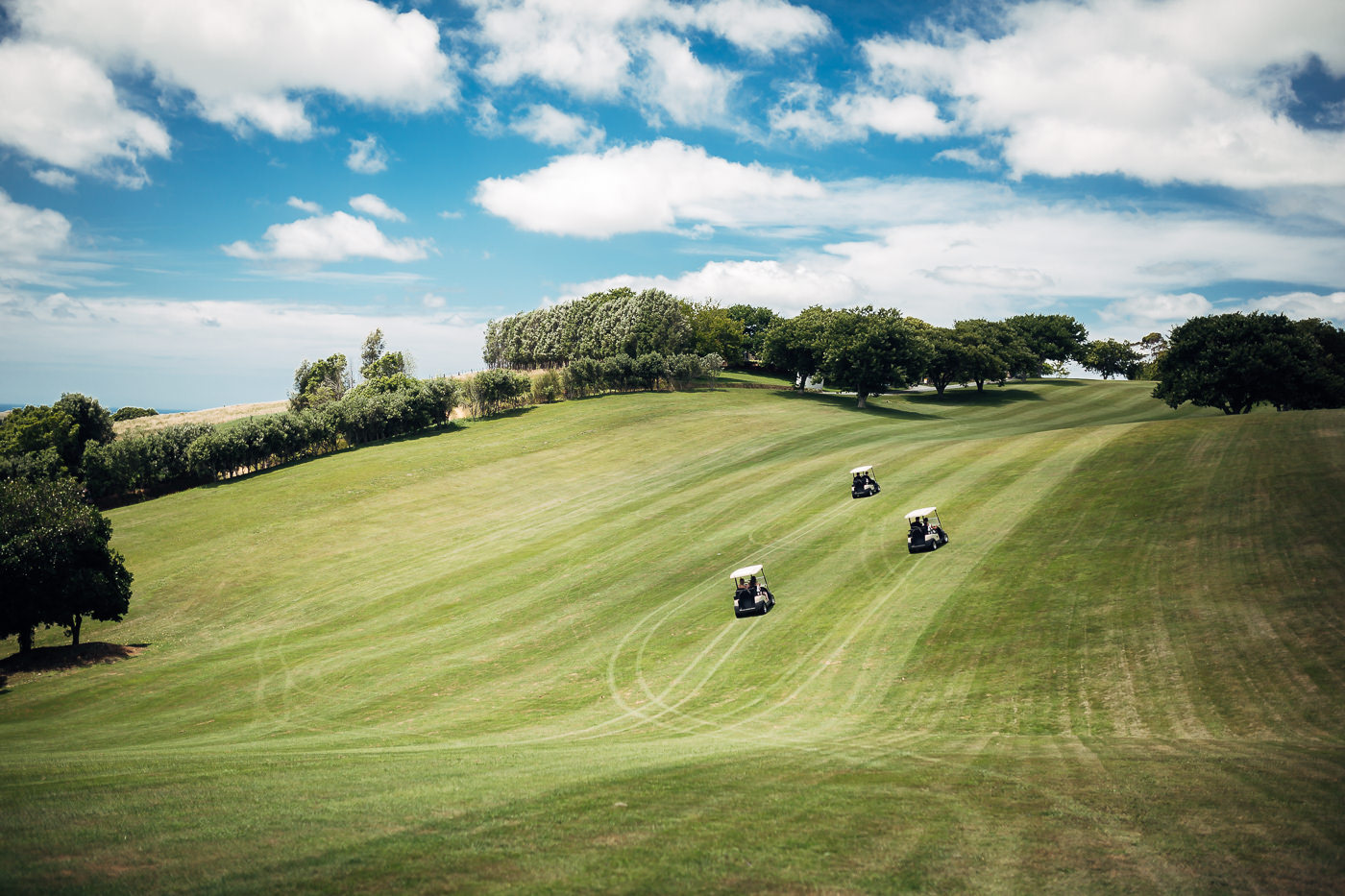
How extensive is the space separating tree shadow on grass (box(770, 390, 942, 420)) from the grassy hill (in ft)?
124

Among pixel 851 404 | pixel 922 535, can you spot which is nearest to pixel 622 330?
pixel 851 404

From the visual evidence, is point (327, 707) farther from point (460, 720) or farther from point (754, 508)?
point (754, 508)

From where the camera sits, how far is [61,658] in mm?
30969

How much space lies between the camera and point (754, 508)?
152 ft

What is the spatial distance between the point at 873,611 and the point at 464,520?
37.4 meters

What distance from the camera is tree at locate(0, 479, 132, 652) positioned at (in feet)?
96.3

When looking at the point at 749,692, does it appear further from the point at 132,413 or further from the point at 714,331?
the point at 132,413

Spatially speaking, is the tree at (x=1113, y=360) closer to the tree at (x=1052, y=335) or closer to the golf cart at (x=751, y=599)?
the tree at (x=1052, y=335)

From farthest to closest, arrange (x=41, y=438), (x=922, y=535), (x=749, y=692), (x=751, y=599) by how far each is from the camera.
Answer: (x=41, y=438)
(x=922, y=535)
(x=751, y=599)
(x=749, y=692)

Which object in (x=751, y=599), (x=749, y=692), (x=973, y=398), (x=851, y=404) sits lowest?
(x=749, y=692)

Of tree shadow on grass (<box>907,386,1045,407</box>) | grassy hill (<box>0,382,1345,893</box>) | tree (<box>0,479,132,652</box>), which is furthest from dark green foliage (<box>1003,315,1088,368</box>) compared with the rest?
tree (<box>0,479,132,652</box>)

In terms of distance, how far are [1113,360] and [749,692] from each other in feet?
563

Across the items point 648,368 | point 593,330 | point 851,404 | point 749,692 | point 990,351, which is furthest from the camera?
point 593,330

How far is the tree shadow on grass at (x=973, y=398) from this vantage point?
10894 centimetres
